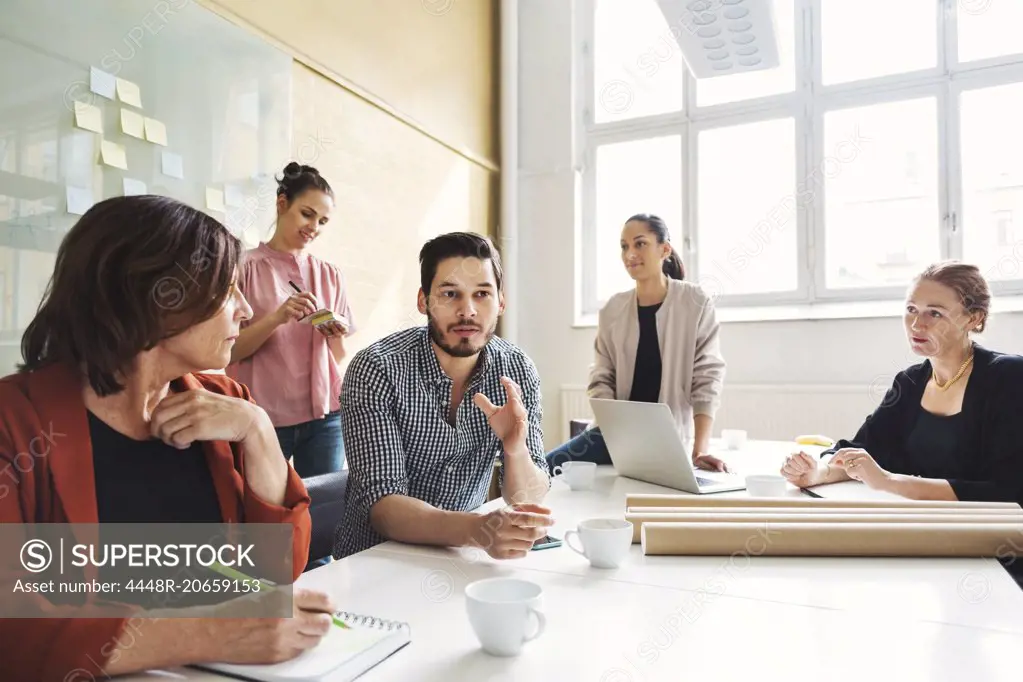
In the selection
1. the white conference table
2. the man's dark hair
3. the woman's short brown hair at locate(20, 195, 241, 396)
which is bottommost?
the white conference table

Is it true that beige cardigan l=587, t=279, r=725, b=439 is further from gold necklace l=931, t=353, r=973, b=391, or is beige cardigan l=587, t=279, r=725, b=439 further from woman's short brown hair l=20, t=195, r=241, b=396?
woman's short brown hair l=20, t=195, r=241, b=396

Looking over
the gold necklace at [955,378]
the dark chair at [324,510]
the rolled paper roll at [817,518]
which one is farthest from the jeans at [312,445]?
the gold necklace at [955,378]

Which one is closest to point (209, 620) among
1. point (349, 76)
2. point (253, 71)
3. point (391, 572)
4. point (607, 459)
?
point (391, 572)

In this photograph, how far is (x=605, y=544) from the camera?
3.63 feet

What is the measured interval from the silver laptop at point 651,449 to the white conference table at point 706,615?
43cm

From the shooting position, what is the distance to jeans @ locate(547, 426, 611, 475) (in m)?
2.14

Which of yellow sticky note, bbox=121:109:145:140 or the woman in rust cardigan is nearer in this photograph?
the woman in rust cardigan

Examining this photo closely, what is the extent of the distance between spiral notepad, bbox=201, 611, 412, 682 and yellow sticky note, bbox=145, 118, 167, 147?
2123mm

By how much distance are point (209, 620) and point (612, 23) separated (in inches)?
196

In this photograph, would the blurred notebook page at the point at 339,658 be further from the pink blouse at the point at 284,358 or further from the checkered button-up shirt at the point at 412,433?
the pink blouse at the point at 284,358

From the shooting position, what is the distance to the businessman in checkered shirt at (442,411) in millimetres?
1416

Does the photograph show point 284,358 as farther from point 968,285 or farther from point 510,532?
point 968,285

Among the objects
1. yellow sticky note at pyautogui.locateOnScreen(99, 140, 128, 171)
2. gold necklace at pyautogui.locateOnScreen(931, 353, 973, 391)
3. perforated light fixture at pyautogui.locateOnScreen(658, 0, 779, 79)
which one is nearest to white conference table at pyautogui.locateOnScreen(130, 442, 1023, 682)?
gold necklace at pyautogui.locateOnScreen(931, 353, 973, 391)

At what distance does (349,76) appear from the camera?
11.3 ft
